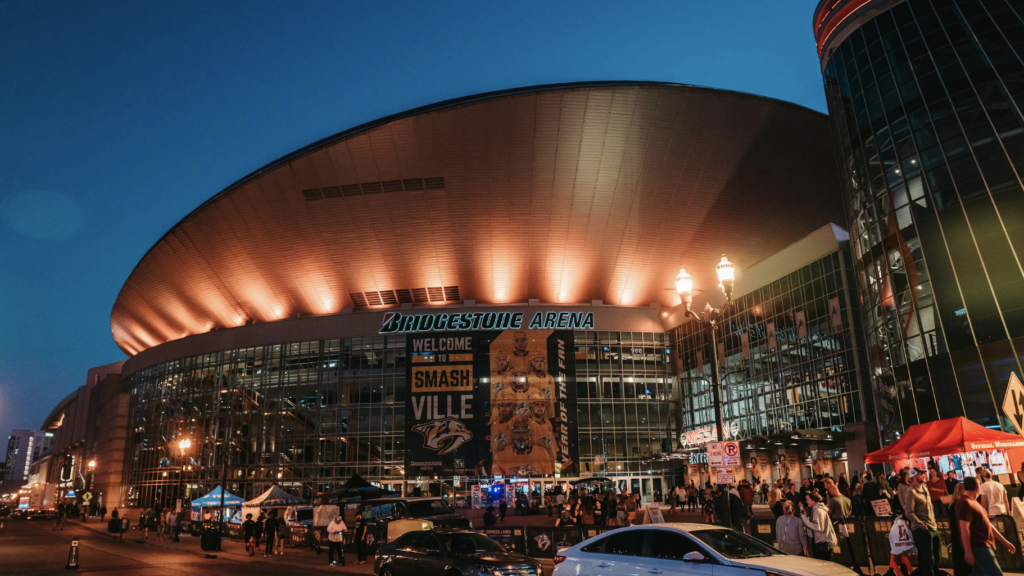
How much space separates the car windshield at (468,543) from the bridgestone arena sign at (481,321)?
3668cm

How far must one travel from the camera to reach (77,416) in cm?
9556

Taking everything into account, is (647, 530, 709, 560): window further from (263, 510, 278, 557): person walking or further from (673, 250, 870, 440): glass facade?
(673, 250, 870, 440): glass facade

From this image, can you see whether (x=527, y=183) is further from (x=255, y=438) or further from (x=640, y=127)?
(x=255, y=438)

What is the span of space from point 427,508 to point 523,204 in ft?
85.5

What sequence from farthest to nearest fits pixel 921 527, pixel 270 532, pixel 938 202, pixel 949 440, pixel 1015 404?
pixel 938 202 → pixel 270 532 → pixel 949 440 → pixel 921 527 → pixel 1015 404

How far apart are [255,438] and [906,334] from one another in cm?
4382

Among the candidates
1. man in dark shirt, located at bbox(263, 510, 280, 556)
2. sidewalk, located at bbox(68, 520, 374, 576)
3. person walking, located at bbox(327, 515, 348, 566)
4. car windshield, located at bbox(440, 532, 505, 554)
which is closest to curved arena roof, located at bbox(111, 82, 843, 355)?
sidewalk, located at bbox(68, 520, 374, 576)

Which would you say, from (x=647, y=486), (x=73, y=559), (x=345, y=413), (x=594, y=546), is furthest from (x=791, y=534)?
(x=345, y=413)

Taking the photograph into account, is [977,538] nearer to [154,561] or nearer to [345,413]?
[154,561]

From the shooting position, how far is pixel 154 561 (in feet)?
77.9

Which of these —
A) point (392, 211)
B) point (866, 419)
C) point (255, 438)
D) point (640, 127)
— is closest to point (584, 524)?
point (866, 419)

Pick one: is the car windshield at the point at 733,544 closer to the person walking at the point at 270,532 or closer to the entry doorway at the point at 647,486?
the person walking at the point at 270,532

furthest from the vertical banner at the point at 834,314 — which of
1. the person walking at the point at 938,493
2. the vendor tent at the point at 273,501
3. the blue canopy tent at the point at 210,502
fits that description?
the blue canopy tent at the point at 210,502

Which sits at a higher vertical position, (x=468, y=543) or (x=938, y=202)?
(x=938, y=202)
